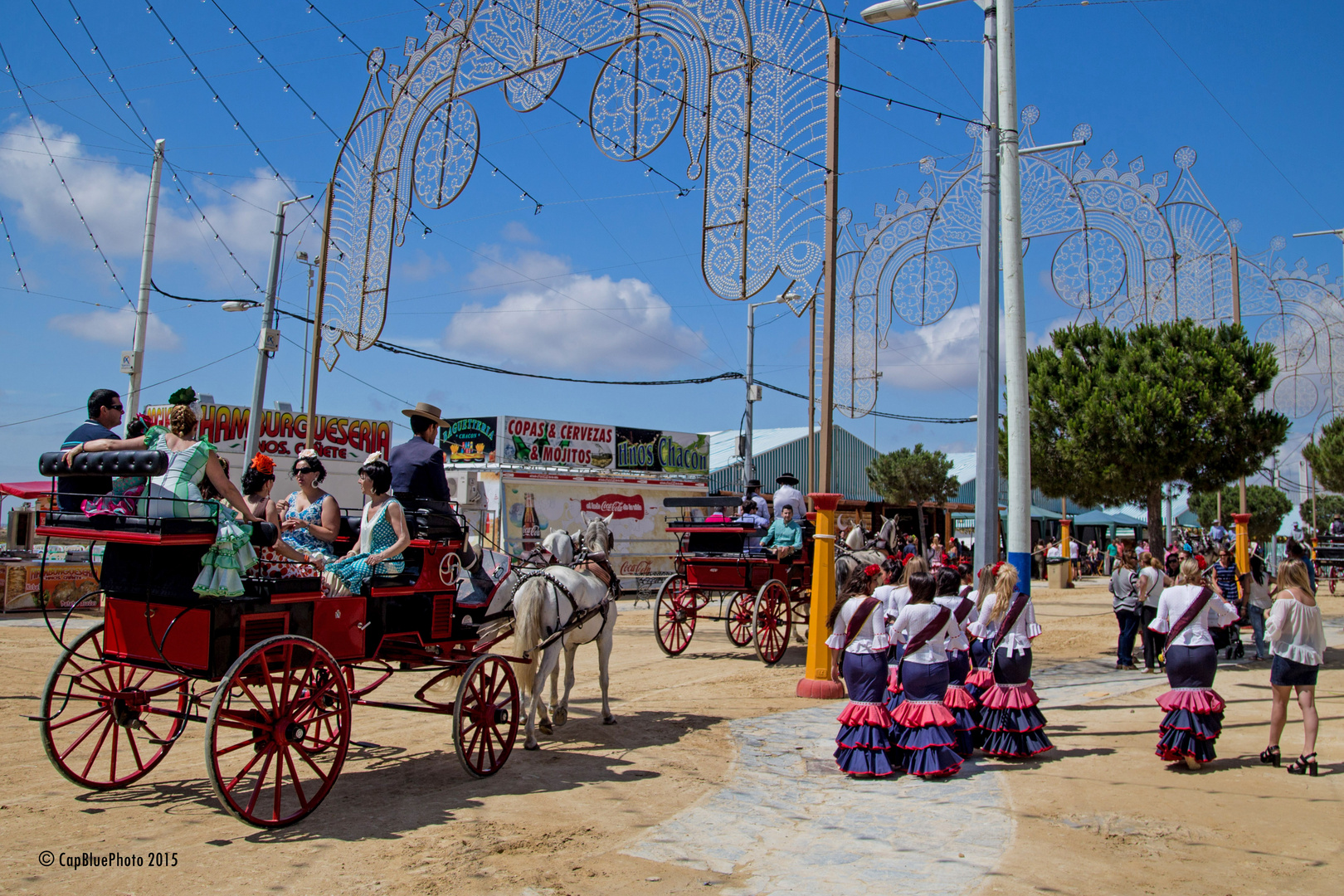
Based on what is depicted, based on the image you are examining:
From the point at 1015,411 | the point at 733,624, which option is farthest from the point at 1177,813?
the point at 733,624

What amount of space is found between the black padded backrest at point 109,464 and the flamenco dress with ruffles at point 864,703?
4697 millimetres

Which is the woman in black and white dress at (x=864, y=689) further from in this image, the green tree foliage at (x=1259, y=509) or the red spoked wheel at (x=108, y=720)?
the green tree foliage at (x=1259, y=509)

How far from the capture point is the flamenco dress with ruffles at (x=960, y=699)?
23.6 feet

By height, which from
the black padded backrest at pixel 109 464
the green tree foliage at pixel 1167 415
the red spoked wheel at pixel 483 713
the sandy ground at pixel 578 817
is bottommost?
the sandy ground at pixel 578 817

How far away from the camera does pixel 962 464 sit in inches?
2108

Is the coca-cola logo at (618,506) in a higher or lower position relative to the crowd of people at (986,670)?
higher

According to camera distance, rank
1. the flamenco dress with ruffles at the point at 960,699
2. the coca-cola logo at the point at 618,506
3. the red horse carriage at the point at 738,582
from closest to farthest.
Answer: the flamenco dress with ruffles at the point at 960,699 → the red horse carriage at the point at 738,582 → the coca-cola logo at the point at 618,506

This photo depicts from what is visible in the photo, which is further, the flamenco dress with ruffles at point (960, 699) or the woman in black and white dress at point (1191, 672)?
the flamenco dress with ruffles at point (960, 699)

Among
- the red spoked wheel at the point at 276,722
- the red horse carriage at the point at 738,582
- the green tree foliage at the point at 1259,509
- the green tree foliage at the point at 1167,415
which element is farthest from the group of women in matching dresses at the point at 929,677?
the green tree foliage at the point at 1259,509

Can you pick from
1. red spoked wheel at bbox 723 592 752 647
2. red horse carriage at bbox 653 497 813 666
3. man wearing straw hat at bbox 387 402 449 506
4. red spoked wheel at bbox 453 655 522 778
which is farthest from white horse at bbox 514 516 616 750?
red spoked wheel at bbox 723 592 752 647

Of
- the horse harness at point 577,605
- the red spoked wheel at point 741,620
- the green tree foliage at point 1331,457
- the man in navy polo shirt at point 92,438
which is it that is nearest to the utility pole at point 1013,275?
the horse harness at point 577,605

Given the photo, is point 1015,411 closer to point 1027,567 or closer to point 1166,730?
point 1027,567

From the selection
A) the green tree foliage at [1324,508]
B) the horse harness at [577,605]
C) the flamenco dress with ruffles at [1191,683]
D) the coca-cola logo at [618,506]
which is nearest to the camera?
the flamenco dress with ruffles at [1191,683]

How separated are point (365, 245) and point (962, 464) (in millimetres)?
46849
